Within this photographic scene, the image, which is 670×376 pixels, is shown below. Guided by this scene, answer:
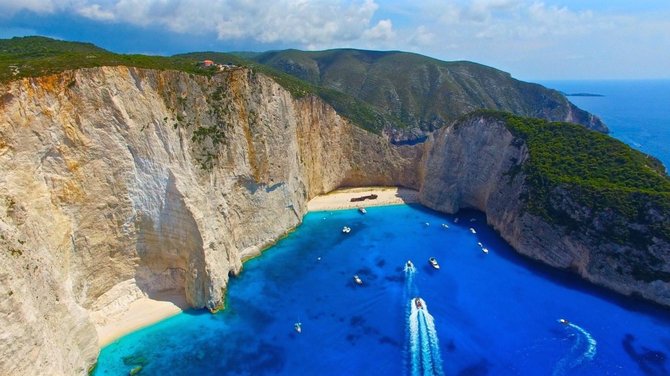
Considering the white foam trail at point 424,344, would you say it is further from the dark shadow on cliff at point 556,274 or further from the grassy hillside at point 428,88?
the grassy hillside at point 428,88

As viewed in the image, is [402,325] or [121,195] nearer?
[121,195]

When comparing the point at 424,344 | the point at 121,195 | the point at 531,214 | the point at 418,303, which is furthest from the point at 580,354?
the point at 121,195

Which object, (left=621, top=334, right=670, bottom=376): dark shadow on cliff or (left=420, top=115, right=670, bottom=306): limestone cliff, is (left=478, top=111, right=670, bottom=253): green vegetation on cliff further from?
(left=621, top=334, right=670, bottom=376): dark shadow on cliff

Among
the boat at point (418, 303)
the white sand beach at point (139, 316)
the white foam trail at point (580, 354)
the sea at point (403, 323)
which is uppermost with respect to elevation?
the white sand beach at point (139, 316)

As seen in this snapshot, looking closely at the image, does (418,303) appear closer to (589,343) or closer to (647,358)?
(589,343)

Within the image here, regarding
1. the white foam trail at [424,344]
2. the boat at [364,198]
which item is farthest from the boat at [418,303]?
the boat at [364,198]
